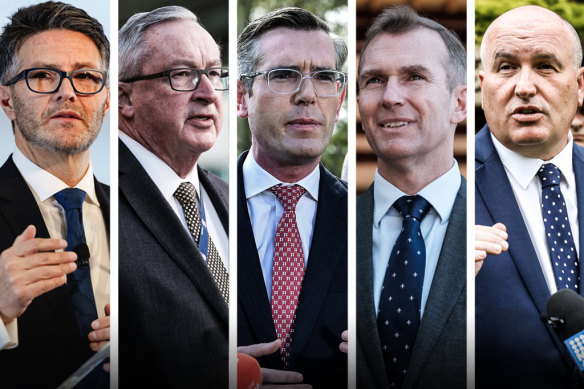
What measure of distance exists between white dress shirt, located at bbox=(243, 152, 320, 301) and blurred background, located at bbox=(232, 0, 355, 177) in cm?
11

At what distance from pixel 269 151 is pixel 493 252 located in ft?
5.39

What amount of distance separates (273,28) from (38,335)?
255 cm

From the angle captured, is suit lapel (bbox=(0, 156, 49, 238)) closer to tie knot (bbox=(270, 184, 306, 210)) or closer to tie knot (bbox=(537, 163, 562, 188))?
tie knot (bbox=(270, 184, 306, 210))

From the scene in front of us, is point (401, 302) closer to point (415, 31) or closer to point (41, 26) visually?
point (415, 31)

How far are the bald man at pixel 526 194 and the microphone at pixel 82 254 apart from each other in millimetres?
2593

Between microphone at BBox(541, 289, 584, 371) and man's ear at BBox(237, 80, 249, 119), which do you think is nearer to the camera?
microphone at BBox(541, 289, 584, 371)

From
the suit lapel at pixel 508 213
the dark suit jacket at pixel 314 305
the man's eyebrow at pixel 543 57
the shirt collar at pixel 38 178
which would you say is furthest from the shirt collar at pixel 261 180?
the man's eyebrow at pixel 543 57

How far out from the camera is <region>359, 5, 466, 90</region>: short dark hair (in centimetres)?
557

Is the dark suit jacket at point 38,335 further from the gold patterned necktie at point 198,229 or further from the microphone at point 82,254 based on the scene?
the gold patterned necktie at point 198,229

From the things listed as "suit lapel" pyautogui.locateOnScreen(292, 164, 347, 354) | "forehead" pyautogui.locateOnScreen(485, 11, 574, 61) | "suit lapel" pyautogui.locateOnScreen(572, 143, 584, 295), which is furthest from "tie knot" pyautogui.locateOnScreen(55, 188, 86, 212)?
"suit lapel" pyautogui.locateOnScreen(572, 143, 584, 295)

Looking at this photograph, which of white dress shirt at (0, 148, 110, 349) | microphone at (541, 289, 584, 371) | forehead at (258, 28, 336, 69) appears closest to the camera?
microphone at (541, 289, 584, 371)

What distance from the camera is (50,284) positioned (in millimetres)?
5344

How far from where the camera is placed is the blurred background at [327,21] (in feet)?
18.4

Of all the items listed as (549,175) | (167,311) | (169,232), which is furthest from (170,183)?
(549,175)
